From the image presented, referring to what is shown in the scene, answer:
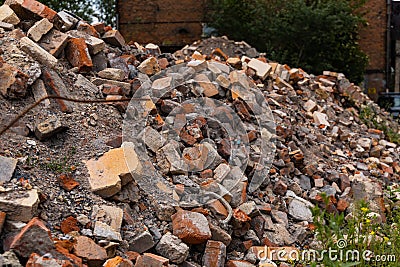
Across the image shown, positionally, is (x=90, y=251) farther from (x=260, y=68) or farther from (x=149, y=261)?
(x=260, y=68)

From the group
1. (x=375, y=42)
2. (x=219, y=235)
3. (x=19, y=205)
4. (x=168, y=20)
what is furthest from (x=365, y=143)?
(x=168, y=20)

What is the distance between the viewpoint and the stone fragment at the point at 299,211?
4465 millimetres

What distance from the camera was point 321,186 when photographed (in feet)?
16.5

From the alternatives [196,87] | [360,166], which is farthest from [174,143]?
[360,166]

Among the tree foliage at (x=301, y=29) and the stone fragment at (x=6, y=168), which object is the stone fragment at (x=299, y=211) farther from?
the tree foliage at (x=301, y=29)

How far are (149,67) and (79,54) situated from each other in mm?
754

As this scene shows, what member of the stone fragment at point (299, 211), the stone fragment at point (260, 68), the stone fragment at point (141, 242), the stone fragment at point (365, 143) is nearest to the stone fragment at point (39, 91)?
the stone fragment at point (141, 242)

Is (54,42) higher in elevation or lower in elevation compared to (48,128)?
higher

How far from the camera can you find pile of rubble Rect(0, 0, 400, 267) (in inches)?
125

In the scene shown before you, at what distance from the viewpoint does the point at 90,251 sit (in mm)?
2953

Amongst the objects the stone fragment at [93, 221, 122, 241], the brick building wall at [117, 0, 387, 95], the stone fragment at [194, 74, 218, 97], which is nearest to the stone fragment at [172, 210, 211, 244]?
the stone fragment at [93, 221, 122, 241]

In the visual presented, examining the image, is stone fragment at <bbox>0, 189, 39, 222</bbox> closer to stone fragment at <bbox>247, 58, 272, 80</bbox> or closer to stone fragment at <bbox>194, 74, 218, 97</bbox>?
stone fragment at <bbox>194, 74, 218, 97</bbox>

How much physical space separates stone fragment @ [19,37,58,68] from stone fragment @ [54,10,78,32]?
0.59 meters

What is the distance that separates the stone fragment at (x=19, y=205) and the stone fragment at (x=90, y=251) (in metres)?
0.32
